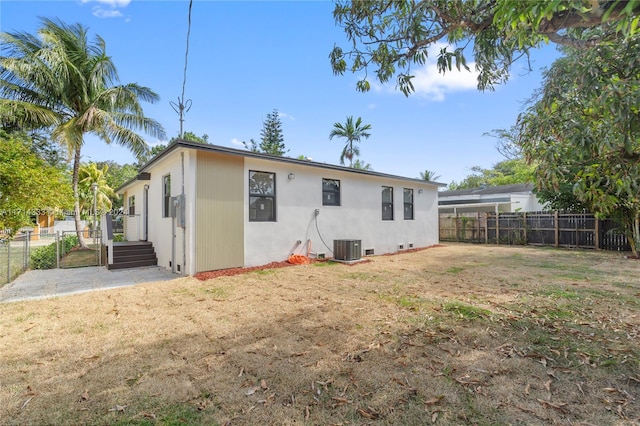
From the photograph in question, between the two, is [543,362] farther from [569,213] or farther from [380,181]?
[569,213]

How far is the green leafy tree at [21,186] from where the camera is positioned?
6980 mm

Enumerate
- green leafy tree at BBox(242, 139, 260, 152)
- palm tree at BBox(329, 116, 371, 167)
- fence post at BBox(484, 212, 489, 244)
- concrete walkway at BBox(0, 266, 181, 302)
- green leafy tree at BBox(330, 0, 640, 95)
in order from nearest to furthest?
1. green leafy tree at BBox(330, 0, 640, 95)
2. concrete walkway at BBox(0, 266, 181, 302)
3. fence post at BBox(484, 212, 489, 244)
4. palm tree at BBox(329, 116, 371, 167)
5. green leafy tree at BBox(242, 139, 260, 152)

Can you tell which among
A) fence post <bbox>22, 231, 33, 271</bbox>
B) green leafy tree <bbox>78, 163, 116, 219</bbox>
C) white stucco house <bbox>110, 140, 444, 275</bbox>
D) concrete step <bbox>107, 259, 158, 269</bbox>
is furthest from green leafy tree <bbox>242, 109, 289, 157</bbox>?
fence post <bbox>22, 231, 33, 271</bbox>

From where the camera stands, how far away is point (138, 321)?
4.23 metres

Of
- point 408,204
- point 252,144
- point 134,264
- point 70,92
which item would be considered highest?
point 252,144

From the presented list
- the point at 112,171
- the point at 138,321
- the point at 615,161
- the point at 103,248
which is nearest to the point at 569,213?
the point at 615,161

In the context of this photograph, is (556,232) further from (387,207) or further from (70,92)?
(70,92)

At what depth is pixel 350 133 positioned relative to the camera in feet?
85.3

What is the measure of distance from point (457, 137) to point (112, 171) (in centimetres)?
3592

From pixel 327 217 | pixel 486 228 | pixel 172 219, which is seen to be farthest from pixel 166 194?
pixel 486 228

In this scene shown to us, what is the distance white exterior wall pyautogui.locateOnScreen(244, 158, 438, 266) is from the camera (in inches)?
329

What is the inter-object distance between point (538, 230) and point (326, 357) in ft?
48.6

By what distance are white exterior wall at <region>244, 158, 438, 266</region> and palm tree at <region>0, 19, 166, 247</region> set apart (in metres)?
8.57

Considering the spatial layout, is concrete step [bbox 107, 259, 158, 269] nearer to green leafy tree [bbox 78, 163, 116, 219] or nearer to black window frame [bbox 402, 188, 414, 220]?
black window frame [bbox 402, 188, 414, 220]
